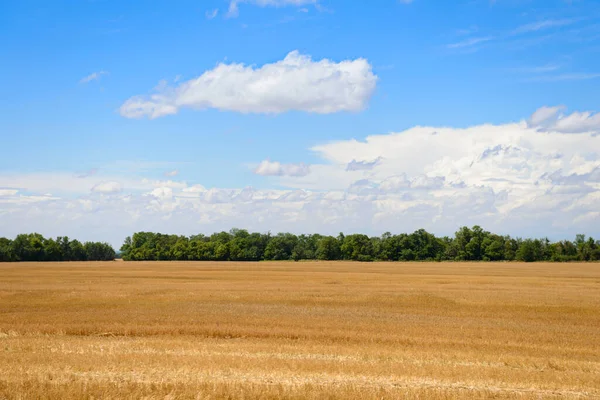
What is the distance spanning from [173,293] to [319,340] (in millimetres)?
26763

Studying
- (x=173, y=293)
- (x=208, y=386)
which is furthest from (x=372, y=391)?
(x=173, y=293)

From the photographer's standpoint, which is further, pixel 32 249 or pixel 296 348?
pixel 32 249

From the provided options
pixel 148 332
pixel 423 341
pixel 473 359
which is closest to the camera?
pixel 473 359

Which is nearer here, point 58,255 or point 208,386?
point 208,386

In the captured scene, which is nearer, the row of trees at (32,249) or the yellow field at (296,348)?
the yellow field at (296,348)

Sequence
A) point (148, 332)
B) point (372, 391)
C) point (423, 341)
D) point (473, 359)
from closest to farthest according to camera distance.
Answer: point (372, 391) < point (473, 359) < point (423, 341) < point (148, 332)

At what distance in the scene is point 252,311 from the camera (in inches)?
1439

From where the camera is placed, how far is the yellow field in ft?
52.5

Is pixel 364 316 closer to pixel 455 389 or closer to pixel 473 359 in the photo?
pixel 473 359

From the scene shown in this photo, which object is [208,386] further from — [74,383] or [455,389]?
[455,389]

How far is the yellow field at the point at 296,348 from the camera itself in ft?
52.5

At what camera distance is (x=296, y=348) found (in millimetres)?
22781

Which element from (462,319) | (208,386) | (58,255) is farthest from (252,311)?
(58,255)

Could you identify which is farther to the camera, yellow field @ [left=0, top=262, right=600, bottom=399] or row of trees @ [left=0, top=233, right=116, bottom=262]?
row of trees @ [left=0, top=233, right=116, bottom=262]
